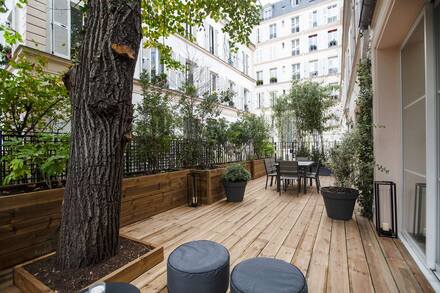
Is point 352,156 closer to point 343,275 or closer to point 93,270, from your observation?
point 343,275

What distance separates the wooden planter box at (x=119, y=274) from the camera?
5.58ft

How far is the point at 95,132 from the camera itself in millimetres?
1945

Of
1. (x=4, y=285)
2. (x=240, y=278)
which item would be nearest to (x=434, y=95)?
(x=240, y=278)

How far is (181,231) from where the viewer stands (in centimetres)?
325

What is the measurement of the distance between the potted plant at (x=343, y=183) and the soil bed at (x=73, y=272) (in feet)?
9.96

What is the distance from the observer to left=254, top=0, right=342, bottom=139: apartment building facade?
17797mm

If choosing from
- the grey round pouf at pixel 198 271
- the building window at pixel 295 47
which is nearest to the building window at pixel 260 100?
the building window at pixel 295 47

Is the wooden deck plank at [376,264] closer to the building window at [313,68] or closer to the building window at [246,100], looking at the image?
the building window at [246,100]

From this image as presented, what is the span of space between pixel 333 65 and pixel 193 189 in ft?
58.5

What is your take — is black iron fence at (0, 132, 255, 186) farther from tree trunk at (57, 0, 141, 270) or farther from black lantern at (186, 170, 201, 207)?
tree trunk at (57, 0, 141, 270)

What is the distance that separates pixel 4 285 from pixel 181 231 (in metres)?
1.87

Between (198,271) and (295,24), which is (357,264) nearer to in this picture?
(198,271)

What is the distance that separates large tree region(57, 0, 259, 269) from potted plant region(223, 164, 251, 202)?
3.00m

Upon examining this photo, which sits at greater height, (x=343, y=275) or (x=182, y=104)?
(x=182, y=104)
